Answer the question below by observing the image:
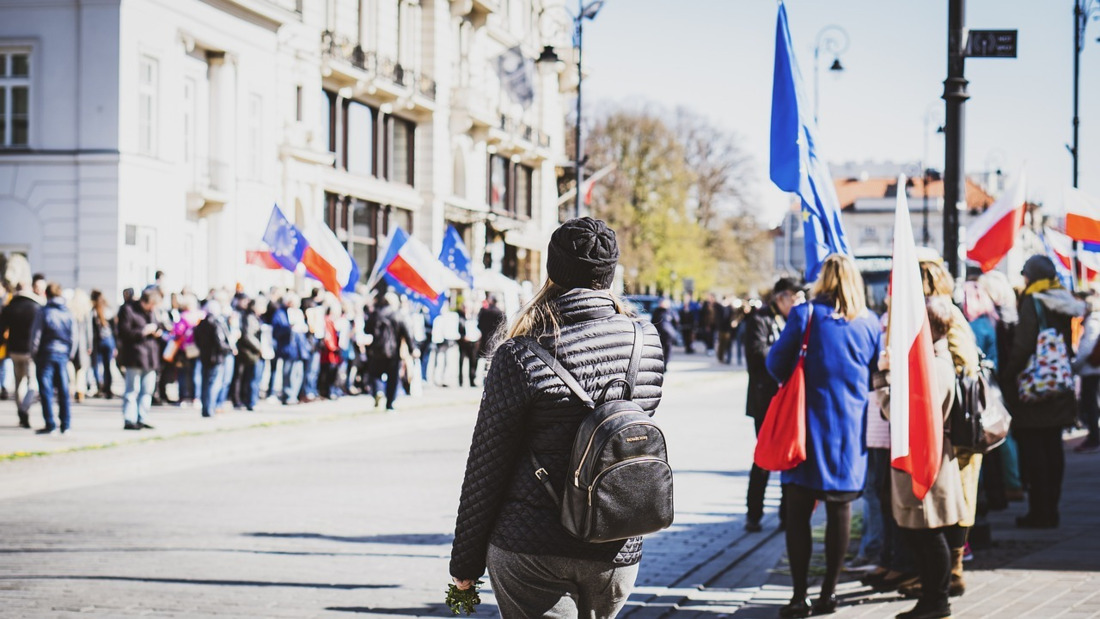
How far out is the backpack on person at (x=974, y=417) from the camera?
6.96 m

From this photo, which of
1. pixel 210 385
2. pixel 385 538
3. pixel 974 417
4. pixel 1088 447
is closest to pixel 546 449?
pixel 974 417

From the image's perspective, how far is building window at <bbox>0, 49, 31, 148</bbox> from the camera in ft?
97.8

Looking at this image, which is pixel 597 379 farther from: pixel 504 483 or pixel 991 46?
pixel 991 46

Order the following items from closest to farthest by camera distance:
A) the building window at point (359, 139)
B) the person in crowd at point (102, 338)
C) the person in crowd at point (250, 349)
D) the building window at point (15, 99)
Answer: the person in crowd at point (250, 349) < the person in crowd at point (102, 338) < the building window at point (15, 99) < the building window at point (359, 139)

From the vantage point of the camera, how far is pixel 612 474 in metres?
3.78

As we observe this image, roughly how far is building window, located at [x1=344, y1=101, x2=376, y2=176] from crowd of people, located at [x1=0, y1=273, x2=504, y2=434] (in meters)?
14.8

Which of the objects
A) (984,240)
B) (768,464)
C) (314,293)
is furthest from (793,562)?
(314,293)

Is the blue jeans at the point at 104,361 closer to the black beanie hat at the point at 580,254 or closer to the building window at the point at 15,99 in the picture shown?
the building window at the point at 15,99

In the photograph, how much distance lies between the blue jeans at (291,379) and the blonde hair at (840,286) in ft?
54.3

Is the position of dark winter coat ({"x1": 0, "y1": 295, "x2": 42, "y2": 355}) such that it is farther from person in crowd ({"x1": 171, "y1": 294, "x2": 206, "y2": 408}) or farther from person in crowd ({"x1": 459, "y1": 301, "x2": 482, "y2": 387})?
person in crowd ({"x1": 459, "y1": 301, "x2": 482, "y2": 387})

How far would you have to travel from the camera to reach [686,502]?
1195 cm

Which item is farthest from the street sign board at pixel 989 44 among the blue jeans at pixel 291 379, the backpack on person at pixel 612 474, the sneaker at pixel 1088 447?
the blue jeans at pixel 291 379

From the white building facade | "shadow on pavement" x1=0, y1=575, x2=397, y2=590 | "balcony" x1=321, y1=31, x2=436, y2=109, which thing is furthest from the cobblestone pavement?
"balcony" x1=321, y1=31, x2=436, y2=109

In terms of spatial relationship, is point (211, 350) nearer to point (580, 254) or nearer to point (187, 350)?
point (187, 350)
